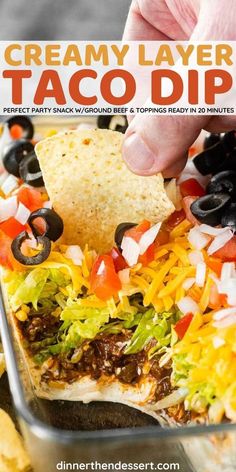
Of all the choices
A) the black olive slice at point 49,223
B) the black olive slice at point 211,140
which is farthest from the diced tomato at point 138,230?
the black olive slice at point 211,140

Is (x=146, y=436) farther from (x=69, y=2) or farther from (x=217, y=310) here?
(x=69, y=2)

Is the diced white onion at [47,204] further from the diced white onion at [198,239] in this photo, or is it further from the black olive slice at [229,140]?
the black olive slice at [229,140]

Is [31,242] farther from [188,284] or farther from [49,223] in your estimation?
[188,284]

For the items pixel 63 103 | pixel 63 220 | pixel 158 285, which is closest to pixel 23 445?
pixel 158 285

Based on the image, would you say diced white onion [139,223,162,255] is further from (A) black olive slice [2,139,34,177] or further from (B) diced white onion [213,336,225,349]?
(A) black olive slice [2,139,34,177]

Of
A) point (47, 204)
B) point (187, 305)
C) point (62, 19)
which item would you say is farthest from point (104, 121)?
point (62, 19)
